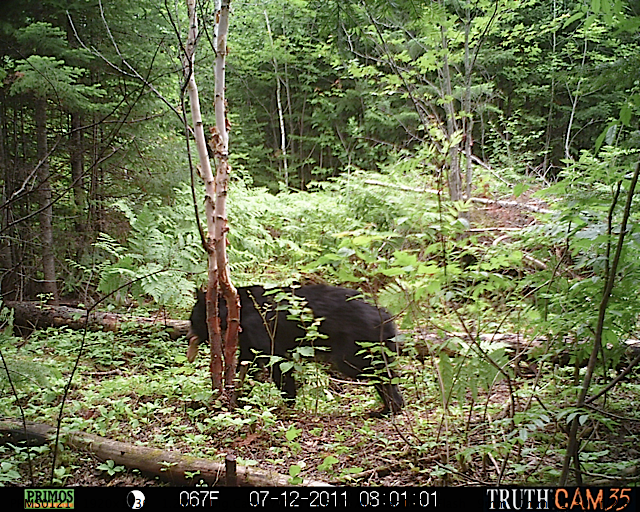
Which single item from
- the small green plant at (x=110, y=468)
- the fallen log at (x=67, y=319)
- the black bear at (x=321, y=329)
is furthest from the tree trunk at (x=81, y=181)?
the small green plant at (x=110, y=468)

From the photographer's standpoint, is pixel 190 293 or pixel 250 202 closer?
pixel 190 293

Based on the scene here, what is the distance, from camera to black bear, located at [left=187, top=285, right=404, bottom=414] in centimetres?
388

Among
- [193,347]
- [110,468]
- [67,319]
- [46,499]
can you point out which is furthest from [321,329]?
[67,319]

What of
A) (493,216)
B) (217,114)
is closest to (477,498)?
(217,114)

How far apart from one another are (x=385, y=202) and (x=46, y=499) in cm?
521

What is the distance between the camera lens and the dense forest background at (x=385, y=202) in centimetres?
229

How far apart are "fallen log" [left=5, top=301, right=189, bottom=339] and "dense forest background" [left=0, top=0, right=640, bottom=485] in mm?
304

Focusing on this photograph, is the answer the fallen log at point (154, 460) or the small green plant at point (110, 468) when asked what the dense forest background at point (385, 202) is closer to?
the fallen log at point (154, 460)

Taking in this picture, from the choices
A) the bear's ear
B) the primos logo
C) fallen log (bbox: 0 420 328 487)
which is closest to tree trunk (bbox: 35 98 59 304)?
the bear's ear

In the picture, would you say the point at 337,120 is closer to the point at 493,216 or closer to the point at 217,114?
the point at 493,216

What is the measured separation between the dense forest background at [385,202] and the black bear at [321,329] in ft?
0.89

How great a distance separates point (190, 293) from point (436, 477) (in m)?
4.02

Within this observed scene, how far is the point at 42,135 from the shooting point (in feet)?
20.4

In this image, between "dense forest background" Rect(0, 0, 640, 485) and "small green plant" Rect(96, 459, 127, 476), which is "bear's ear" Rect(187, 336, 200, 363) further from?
"small green plant" Rect(96, 459, 127, 476)
